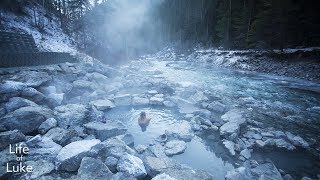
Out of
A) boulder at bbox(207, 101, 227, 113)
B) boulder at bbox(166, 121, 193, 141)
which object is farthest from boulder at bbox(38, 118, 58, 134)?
boulder at bbox(207, 101, 227, 113)

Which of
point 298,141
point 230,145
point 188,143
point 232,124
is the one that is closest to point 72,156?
point 188,143

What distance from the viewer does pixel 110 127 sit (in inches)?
277

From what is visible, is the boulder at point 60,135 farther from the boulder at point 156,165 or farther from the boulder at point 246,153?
the boulder at point 246,153

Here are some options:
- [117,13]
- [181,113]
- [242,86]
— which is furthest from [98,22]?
[181,113]

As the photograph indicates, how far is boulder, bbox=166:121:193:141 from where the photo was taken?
24.0 ft

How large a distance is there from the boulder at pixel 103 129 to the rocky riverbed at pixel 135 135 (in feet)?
0.11

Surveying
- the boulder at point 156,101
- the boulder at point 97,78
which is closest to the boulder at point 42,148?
the boulder at point 156,101

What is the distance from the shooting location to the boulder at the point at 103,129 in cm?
667

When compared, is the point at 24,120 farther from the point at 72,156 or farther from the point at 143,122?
the point at 143,122

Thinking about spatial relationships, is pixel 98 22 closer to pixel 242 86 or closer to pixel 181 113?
pixel 242 86

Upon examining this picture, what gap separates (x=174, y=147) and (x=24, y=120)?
15.8 feet

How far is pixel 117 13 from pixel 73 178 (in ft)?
165

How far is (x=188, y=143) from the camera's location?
23.4 feet

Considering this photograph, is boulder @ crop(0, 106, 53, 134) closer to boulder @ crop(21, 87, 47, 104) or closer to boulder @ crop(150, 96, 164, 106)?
boulder @ crop(21, 87, 47, 104)
